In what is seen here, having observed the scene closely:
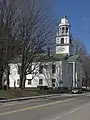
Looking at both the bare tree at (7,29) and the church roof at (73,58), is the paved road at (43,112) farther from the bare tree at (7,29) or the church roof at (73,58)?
the church roof at (73,58)

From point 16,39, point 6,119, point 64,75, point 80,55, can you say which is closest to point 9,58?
point 16,39

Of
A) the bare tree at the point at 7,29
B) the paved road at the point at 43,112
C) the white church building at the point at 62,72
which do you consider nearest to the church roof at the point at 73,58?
the white church building at the point at 62,72

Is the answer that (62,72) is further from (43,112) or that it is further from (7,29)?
(43,112)

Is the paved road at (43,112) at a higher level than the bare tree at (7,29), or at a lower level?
lower

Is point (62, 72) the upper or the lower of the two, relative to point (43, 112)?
upper

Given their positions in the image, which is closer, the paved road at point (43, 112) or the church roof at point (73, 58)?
the paved road at point (43, 112)

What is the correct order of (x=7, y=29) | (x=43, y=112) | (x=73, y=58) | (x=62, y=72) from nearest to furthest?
1. (x=43, y=112)
2. (x=7, y=29)
3. (x=62, y=72)
4. (x=73, y=58)

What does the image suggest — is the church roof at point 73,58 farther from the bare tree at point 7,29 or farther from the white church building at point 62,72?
the bare tree at point 7,29

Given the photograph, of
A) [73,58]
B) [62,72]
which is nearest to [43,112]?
[62,72]

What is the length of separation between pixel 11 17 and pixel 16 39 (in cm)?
351

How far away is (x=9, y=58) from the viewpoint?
158ft

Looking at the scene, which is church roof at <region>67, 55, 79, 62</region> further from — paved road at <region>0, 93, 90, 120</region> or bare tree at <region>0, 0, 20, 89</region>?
paved road at <region>0, 93, 90, 120</region>

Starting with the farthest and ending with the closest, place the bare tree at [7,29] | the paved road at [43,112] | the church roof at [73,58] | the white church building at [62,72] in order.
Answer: the church roof at [73,58]
the white church building at [62,72]
the bare tree at [7,29]
the paved road at [43,112]

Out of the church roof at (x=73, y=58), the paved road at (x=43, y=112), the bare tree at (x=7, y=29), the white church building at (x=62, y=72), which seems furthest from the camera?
the church roof at (x=73, y=58)
